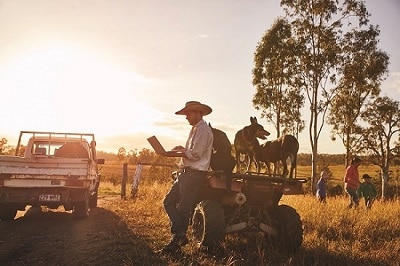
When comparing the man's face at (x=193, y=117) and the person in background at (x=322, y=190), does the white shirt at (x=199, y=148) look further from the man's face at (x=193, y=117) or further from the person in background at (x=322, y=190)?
the person in background at (x=322, y=190)

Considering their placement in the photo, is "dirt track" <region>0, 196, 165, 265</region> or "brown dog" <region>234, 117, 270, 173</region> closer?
"dirt track" <region>0, 196, 165, 265</region>

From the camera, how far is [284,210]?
20.3 ft

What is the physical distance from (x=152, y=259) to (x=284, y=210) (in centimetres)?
229

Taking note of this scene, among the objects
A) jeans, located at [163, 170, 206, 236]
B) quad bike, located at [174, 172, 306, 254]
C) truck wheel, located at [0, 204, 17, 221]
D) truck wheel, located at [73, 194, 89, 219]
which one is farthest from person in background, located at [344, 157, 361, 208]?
truck wheel, located at [0, 204, 17, 221]

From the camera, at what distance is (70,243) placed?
6512 mm

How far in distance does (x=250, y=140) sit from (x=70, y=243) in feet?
15.2

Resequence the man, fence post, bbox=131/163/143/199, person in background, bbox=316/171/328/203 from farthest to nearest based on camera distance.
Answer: person in background, bbox=316/171/328/203 < fence post, bbox=131/163/143/199 < the man

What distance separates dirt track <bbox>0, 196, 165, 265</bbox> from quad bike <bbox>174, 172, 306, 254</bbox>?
0.86 metres

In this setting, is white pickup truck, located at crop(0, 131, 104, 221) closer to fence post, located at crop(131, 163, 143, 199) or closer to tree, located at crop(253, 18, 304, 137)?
fence post, located at crop(131, 163, 143, 199)

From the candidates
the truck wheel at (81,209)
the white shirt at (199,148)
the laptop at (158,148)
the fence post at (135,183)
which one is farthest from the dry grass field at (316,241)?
the fence post at (135,183)

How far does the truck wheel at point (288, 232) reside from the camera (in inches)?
231

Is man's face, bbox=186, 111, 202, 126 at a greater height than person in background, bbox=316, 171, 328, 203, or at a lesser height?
greater

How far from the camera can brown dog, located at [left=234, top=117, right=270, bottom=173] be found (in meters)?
8.79

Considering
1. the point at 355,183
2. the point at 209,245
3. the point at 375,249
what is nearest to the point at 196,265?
the point at 209,245
